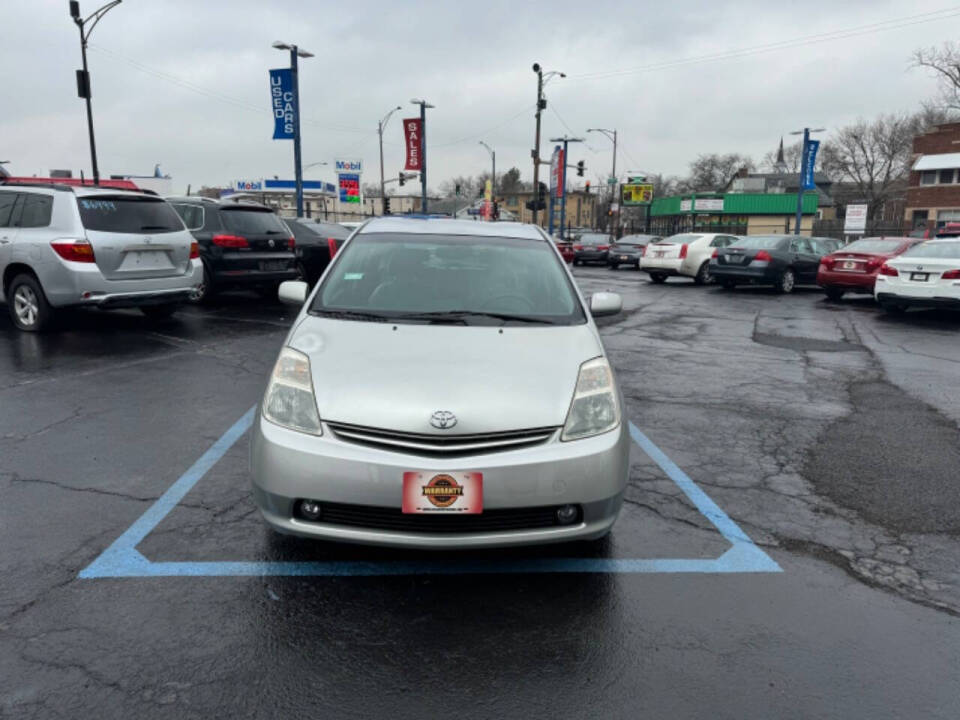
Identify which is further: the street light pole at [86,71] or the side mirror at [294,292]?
the street light pole at [86,71]

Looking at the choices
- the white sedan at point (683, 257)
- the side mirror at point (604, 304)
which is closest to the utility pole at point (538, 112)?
the white sedan at point (683, 257)

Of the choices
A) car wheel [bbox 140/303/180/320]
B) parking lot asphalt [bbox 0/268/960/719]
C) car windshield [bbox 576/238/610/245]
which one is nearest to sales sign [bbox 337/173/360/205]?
car windshield [bbox 576/238/610/245]

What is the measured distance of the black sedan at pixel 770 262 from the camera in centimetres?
1744

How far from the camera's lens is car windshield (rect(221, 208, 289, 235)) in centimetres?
1112

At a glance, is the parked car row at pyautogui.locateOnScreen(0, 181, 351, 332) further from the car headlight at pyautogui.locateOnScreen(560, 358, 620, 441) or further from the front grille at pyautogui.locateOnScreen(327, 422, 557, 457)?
the car headlight at pyautogui.locateOnScreen(560, 358, 620, 441)

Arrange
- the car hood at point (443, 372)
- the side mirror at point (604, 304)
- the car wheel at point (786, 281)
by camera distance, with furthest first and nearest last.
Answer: the car wheel at point (786, 281) → the side mirror at point (604, 304) → the car hood at point (443, 372)

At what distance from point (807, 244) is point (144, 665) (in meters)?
19.0

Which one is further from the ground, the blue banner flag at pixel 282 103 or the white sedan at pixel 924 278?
the blue banner flag at pixel 282 103

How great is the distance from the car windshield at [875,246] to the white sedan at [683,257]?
15.3 ft

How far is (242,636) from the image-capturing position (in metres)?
2.71

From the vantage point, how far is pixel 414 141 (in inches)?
1323

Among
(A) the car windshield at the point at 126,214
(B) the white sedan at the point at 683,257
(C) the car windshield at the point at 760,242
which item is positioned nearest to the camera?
(A) the car windshield at the point at 126,214

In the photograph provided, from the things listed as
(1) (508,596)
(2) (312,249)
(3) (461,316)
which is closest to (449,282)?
(3) (461,316)

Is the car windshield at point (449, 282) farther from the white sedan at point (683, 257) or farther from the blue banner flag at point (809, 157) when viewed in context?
the blue banner flag at point (809, 157)
